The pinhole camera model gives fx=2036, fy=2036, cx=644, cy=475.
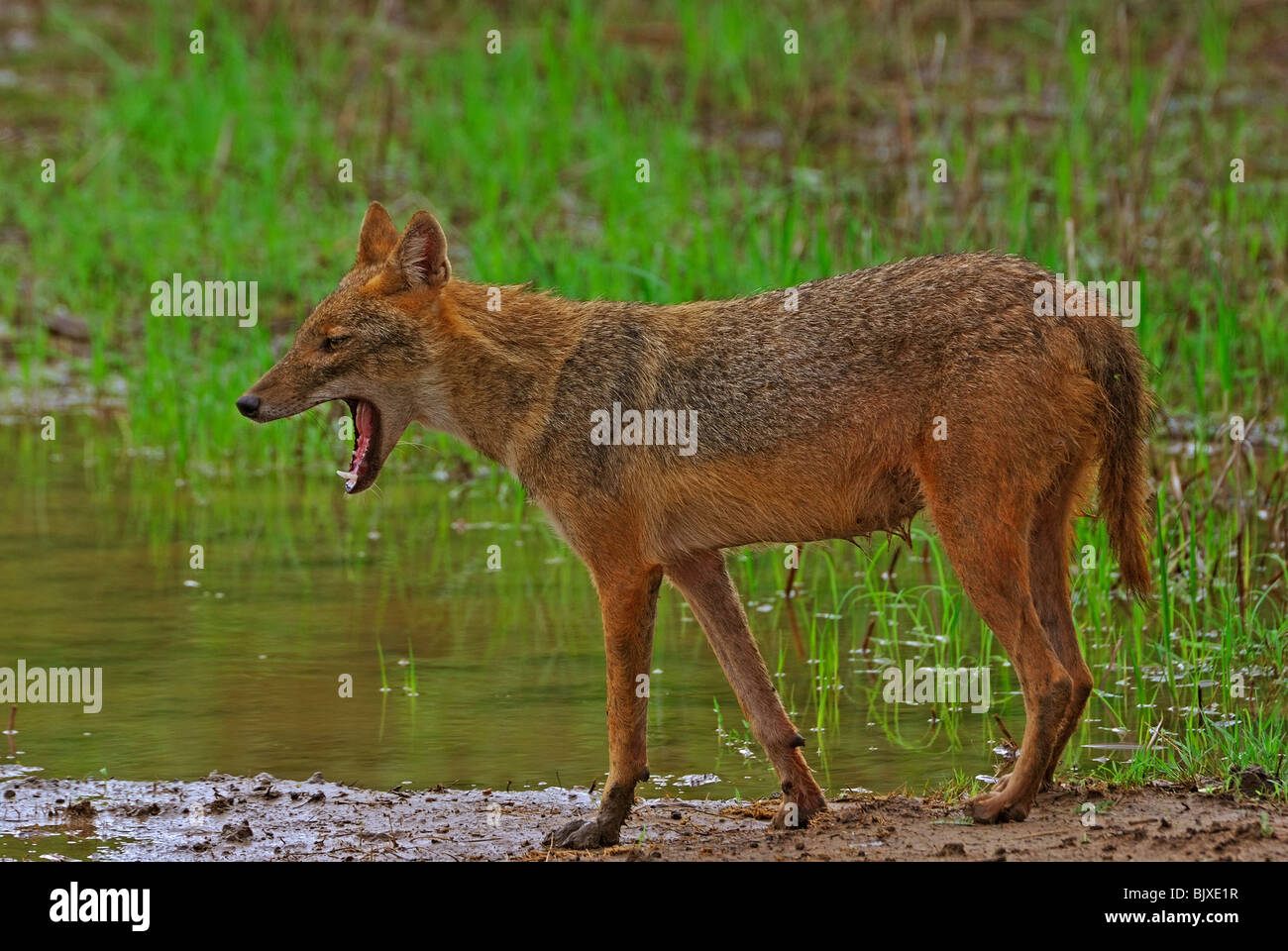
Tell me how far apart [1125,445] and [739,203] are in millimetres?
7593

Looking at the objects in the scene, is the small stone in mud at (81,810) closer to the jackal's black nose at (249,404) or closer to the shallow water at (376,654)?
the shallow water at (376,654)

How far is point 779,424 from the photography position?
20.4ft

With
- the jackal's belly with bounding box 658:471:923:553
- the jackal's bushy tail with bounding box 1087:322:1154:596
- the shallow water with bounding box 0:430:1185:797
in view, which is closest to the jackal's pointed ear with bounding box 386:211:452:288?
the jackal's belly with bounding box 658:471:923:553

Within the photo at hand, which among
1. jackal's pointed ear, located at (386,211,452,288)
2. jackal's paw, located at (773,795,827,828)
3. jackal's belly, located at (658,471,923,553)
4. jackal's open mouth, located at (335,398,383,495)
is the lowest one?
jackal's paw, located at (773,795,827,828)

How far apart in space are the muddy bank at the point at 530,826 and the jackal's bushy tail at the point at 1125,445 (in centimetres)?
75

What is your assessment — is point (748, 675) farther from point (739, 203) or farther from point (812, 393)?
point (739, 203)

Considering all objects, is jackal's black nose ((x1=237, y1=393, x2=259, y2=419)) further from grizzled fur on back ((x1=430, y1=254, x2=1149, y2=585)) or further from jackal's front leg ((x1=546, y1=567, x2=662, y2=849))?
jackal's front leg ((x1=546, y1=567, x2=662, y2=849))

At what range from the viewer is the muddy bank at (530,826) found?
5762 mm

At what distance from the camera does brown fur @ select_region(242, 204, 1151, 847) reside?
6062 mm

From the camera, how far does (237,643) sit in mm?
8406

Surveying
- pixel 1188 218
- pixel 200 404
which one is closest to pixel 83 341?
pixel 200 404

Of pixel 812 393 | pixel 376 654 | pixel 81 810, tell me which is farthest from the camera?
pixel 376 654

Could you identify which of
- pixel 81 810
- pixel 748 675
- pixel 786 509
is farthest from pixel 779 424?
pixel 81 810

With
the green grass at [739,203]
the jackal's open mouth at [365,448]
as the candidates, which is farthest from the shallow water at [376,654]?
the jackal's open mouth at [365,448]
